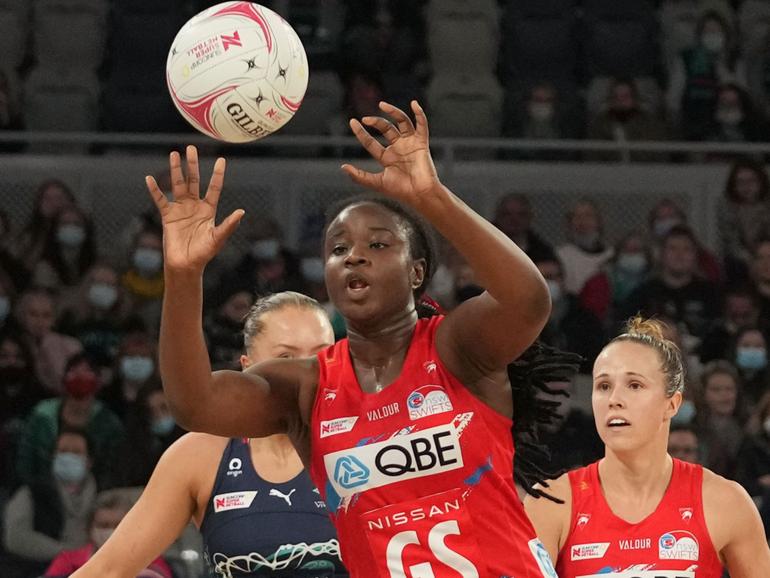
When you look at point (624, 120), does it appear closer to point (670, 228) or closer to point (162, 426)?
point (670, 228)

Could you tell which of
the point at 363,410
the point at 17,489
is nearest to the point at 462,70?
the point at 17,489

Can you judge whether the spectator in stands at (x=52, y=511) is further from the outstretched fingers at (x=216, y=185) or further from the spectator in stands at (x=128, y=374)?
the outstretched fingers at (x=216, y=185)

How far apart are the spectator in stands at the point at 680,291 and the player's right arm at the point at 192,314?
4917 millimetres

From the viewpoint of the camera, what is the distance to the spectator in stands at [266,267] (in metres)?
7.38

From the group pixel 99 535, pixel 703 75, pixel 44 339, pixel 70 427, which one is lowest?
pixel 99 535

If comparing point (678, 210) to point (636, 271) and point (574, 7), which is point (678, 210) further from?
point (574, 7)

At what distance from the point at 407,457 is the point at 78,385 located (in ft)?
14.1

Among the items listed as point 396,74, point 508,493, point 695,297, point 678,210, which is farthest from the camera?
point 396,74

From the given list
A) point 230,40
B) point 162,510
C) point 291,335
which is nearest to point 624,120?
point 291,335

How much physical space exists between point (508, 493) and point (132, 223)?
5325mm

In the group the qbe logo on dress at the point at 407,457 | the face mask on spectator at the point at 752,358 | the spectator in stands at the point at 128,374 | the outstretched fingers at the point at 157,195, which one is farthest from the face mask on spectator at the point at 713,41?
the outstretched fingers at the point at 157,195

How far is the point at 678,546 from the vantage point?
4.00 m

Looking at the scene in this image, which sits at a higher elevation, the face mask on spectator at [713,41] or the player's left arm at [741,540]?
the face mask on spectator at [713,41]

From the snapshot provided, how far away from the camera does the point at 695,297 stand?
7684mm
